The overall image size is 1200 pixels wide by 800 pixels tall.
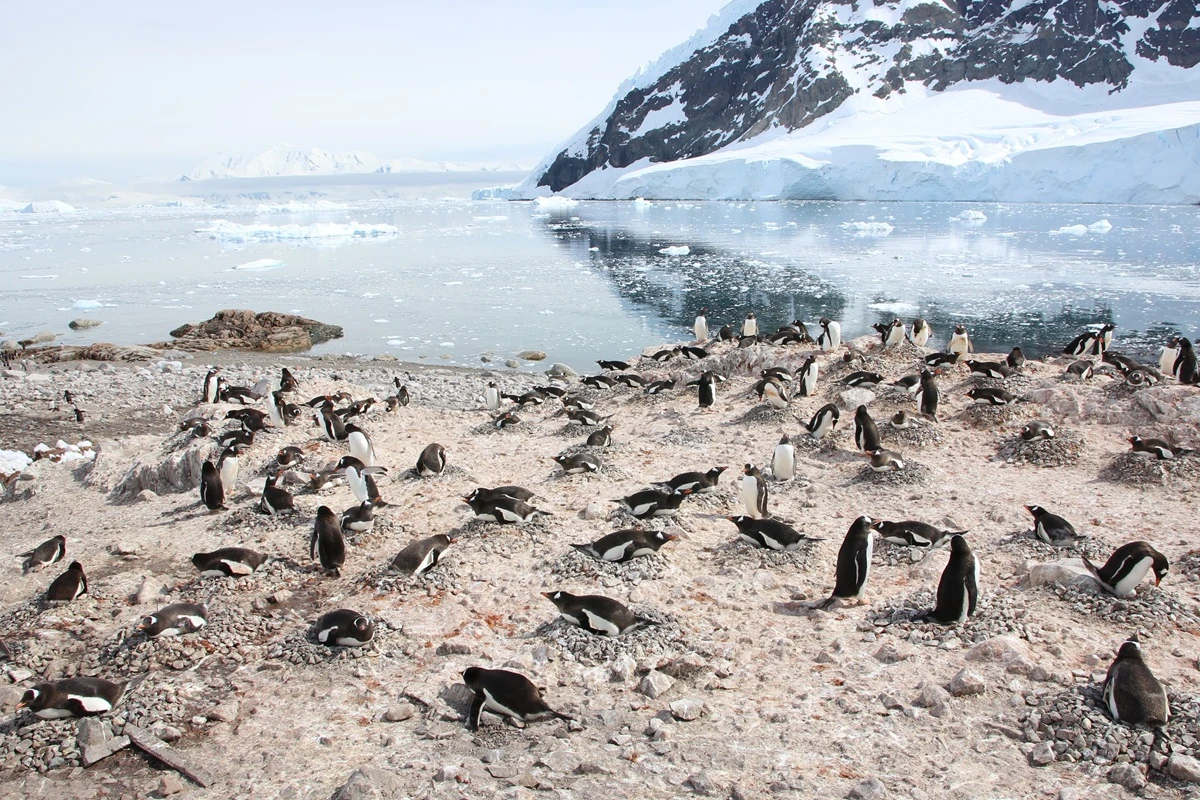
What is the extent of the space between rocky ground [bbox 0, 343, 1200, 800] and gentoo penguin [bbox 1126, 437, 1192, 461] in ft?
0.48

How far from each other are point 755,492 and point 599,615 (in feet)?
7.94

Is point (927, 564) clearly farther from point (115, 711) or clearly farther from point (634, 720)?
point (115, 711)

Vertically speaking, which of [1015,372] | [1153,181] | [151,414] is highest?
[1153,181]

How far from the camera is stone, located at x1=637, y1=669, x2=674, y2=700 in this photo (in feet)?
14.2

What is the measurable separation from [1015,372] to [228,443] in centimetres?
1002

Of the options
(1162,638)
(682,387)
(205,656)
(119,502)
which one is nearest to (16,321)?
(119,502)

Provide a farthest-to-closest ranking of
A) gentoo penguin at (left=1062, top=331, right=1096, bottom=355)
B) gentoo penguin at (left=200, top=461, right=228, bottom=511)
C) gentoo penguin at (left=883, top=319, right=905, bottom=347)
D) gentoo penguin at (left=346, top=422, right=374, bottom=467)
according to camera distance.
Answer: gentoo penguin at (left=1062, top=331, right=1096, bottom=355), gentoo penguin at (left=883, top=319, right=905, bottom=347), gentoo penguin at (left=346, top=422, right=374, bottom=467), gentoo penguin at (left=200, top=461, right=228, bottom=511)

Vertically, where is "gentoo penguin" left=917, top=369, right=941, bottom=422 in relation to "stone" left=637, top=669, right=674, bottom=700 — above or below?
above

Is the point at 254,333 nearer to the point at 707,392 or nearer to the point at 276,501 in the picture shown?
the point at 707,392

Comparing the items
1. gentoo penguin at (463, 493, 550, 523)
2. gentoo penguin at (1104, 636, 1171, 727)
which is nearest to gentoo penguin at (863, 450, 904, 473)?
gentoo penguin at (463, 493, 550, 523)

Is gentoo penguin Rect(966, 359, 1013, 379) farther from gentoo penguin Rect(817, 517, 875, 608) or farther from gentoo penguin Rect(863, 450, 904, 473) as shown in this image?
gentoo penguin Rect(817, 517, 875, 608)

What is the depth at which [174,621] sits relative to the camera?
4.93m

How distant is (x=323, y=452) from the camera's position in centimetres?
912

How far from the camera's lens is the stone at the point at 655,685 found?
4324 millimetres
